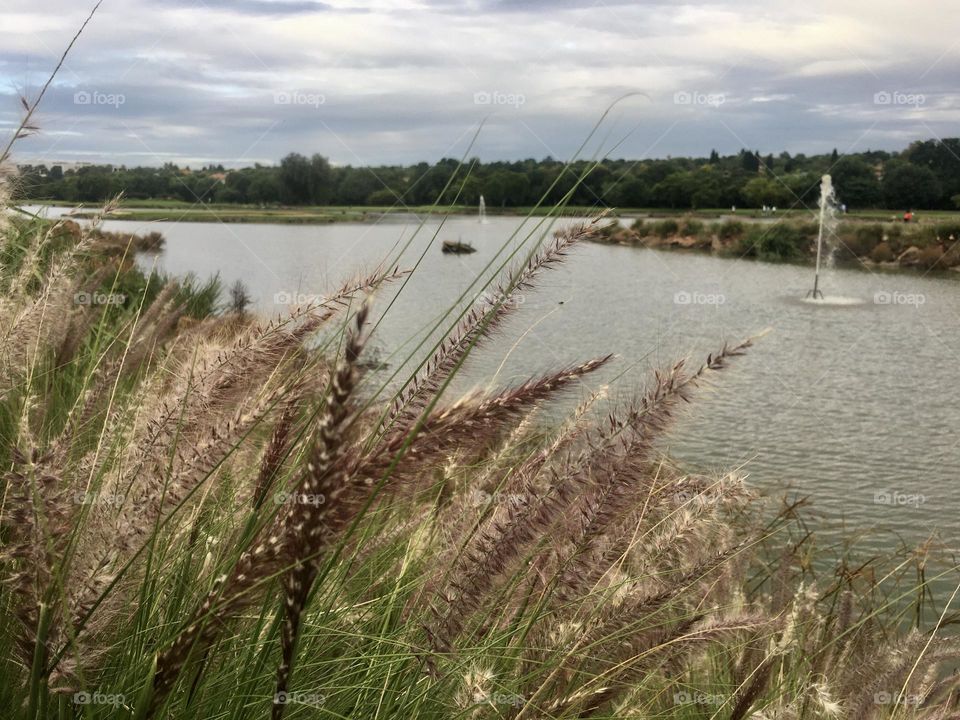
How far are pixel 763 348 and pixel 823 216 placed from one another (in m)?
13.7

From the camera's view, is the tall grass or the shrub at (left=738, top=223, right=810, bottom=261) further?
the shrub at (left=738, top=223, right=810, bottom=261)

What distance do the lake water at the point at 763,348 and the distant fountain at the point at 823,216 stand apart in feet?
1.27

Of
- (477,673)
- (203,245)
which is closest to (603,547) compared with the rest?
(477,673)

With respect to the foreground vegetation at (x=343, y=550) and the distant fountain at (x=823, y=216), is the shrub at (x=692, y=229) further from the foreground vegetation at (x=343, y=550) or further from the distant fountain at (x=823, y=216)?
→ the foreground vegetation at (x=343, y=550)

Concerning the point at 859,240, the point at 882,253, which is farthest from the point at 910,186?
the point at 882,253

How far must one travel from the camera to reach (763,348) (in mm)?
14492

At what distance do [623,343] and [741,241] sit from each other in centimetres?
1827

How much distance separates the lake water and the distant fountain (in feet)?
1.27

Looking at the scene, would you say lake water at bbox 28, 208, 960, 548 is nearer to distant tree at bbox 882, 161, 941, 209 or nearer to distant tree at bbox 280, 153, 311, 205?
distant tree at bbox 280, 153, 311, 205

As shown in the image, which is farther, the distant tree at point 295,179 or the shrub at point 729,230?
the shrub at point 729,230

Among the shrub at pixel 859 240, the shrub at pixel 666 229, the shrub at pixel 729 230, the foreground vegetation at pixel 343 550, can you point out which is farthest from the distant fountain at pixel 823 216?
the foreground vegetation at pixel 343 550

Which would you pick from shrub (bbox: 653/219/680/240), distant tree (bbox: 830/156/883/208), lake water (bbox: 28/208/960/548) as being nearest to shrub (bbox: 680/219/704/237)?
shrub (bbox: 653/219/680/240)

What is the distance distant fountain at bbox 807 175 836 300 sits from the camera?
69.2 ft

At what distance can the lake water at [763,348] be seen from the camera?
340 cm
